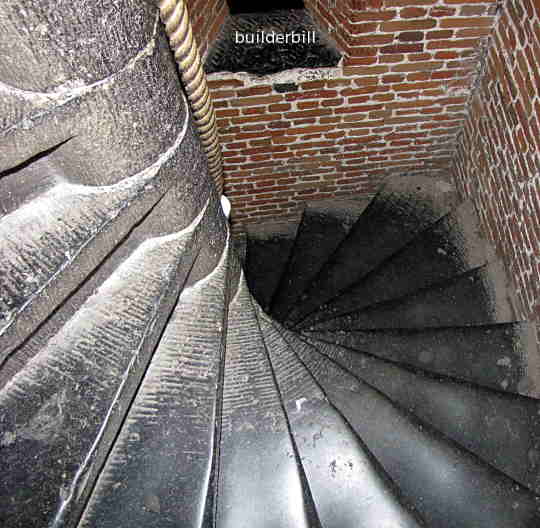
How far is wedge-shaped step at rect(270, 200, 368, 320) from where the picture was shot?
14.2 feet

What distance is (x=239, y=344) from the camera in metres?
2.72

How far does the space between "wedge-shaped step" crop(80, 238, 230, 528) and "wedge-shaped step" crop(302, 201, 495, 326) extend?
62.5 inches

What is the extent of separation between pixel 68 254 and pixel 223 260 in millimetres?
985

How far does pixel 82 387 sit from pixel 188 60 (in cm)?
122

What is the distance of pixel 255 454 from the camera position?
101 inches

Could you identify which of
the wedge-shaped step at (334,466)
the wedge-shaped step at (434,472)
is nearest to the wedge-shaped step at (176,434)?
the wedge-shaped step at (334,466)

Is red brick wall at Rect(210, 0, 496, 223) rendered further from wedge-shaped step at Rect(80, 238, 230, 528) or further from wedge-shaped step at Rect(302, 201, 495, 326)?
wedge-shaped step at Rect(80, 238, 230, 528)

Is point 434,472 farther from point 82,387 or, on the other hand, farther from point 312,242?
point 312,242

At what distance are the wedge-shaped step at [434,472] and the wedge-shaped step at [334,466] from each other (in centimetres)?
24

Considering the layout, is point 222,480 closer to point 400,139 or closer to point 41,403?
point 41,403

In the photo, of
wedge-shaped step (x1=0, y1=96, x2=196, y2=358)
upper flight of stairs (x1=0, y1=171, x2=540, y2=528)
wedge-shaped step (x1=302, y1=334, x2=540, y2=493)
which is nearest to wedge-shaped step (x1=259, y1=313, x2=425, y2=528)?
upper flight of stairs (x1=0, y1=171, x2=540, y2=528)

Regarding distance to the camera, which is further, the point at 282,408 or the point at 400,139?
the point at 400,139

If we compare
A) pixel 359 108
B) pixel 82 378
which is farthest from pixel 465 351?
pixel 82 378

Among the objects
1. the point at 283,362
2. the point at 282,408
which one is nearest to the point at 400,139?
the point at 283,362
